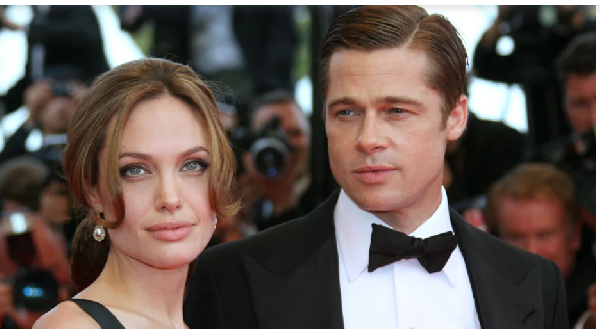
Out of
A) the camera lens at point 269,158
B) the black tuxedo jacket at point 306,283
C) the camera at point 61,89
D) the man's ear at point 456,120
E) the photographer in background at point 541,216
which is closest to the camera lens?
the black tuxedo jacket at point 306,283

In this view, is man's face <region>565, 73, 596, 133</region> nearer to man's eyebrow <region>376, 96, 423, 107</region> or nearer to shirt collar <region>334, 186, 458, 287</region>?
shirt collar <region>334, 186, 458, 287</region>

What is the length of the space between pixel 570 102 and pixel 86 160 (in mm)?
2380

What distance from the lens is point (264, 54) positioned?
3.88m

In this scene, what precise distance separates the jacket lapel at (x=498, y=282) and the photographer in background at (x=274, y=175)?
81 cm

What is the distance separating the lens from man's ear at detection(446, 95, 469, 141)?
7.60ft

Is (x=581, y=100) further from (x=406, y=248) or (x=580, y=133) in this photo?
(x=406, y=248)

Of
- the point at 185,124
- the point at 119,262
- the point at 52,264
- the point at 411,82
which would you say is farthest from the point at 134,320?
the point at 52,264

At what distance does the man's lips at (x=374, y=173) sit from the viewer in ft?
6.93

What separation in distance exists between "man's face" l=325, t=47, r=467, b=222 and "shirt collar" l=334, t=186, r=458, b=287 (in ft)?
0.26

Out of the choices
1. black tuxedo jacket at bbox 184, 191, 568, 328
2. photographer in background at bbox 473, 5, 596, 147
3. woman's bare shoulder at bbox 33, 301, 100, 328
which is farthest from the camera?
photographer in background at bbox 473, 5, 596, 147

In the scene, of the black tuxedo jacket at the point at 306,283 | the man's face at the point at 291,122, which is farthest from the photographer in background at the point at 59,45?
the black tuxedo jacket at the point at 306,283

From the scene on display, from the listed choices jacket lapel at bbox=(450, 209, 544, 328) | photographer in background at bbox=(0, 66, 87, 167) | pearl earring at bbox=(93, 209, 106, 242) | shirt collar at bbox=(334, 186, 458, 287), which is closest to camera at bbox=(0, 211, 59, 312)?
photographer in background at bbox=(0, 66, 87, 167)

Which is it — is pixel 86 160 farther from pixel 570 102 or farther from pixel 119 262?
pixel 570 102

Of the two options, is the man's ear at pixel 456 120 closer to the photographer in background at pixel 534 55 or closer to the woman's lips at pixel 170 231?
the woman's lips at pixel 170 231
